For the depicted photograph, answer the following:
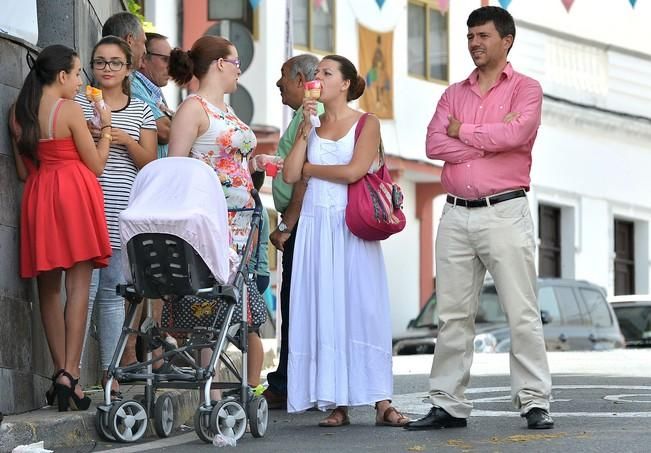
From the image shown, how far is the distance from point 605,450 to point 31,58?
4091 mm

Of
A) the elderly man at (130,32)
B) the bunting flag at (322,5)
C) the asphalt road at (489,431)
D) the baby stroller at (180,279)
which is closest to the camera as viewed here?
the asphalt road at (489,431)

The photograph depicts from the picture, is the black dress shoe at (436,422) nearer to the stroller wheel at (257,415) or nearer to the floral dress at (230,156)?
the stroller wheel at (257,415)

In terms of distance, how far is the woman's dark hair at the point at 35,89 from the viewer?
981 cm

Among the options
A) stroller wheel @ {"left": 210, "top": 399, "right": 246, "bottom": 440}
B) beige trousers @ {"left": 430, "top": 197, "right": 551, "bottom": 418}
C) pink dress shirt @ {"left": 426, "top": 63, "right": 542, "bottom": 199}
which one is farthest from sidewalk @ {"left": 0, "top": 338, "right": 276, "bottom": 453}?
pink dress shirt @ {"left": 426, "top": 63, "right": 542, "bottom": 199}

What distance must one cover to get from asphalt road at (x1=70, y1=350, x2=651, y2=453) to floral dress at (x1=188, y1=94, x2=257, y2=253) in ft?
3.87

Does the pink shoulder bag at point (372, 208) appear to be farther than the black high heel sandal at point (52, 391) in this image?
Yes

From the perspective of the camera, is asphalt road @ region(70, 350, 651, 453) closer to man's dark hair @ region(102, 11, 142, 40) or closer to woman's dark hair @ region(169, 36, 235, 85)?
woman's dark hair @ region(169, 36, 235, 85)

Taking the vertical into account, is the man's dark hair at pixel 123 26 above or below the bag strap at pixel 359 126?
above

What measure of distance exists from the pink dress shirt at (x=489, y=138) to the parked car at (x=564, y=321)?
14325 millimetres

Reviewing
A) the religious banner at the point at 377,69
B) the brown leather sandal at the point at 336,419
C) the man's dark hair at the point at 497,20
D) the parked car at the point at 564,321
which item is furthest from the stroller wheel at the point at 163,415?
the religious banner at the point at 377,69

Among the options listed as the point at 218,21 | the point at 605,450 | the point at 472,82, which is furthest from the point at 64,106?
the point at 218,21

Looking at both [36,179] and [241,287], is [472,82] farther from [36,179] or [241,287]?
[36,179]

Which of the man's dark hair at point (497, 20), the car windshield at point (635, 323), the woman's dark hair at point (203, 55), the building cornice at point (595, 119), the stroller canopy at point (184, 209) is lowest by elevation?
the car windshield at point (635, 323)

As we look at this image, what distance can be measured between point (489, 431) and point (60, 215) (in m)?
2.53
